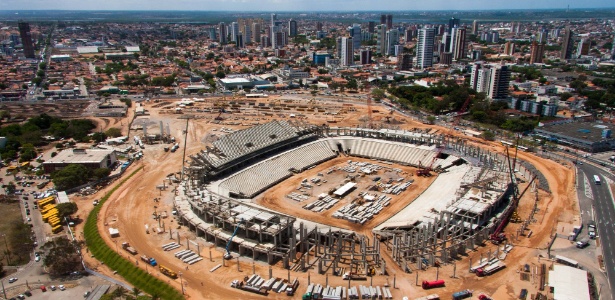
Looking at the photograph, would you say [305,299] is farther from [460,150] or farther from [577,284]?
[460,150]

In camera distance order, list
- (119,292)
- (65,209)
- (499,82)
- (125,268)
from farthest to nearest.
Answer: (499,82)
(65,209)
(125,268)
(119,292)

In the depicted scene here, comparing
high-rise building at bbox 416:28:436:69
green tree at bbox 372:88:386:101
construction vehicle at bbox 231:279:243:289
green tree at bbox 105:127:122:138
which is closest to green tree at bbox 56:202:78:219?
construction vehicle at bbox 231:279:243:289

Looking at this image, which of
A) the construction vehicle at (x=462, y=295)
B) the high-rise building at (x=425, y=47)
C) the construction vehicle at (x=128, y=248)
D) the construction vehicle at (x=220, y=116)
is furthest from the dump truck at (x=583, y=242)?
the high-rise building at (x=425, y=47)

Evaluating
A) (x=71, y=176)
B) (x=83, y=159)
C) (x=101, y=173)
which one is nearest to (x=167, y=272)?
(x=71, y=176)

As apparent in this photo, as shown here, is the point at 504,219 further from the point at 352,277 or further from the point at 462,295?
the point at 352,277

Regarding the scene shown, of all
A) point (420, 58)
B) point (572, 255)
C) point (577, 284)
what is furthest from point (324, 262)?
point (420, 58)

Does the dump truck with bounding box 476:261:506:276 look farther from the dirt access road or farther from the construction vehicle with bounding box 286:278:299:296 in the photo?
the construction vehicle with bounding box 286:278:299:296

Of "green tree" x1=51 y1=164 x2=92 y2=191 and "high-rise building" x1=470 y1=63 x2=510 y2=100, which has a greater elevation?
"high-rise building" x1=470 y1=63 x2=510 y2=100
